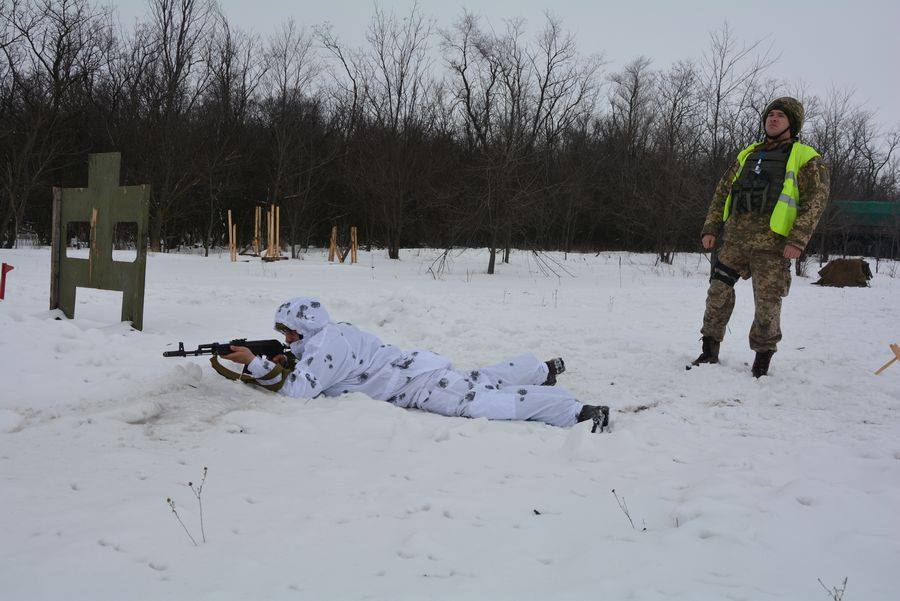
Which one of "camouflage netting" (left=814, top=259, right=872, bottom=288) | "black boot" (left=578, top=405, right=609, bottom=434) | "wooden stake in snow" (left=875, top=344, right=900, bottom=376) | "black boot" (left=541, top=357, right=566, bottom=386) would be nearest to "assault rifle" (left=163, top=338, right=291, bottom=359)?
"black boot" (left=541, top=357, right=566, bottom=386)

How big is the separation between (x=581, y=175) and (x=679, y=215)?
8.70m

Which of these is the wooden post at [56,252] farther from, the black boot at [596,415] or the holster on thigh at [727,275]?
the holster on thigh at [727,275]

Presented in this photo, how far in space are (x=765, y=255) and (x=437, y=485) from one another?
11.5 feet

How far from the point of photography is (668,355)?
5.80 m

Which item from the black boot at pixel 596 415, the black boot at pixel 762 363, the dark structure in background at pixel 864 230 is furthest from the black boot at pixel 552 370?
the dark structure in background at pixel 864 230

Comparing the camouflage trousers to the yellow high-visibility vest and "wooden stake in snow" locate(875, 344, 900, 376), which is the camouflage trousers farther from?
"wooden stake in snow" locate(875, 344, 900, 376)

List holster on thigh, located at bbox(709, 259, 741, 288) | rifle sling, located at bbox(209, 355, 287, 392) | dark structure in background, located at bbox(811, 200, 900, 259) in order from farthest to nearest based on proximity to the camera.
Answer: dark structure in background, located at bbox(811, 200, 900, 259) < holster on thigh, located at bbox(709, 259, 741, 288) < rifle sling, located at bbox(209, 355, 287, 392)

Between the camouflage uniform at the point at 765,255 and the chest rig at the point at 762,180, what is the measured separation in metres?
0.05

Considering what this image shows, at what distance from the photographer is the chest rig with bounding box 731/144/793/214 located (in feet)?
15.8

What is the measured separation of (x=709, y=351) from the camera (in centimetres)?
527

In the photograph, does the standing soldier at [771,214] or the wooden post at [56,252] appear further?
the wooden post at [56,252]

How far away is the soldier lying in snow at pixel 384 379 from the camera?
12.7 ft

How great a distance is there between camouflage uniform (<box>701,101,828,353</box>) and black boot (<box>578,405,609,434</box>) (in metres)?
1.81

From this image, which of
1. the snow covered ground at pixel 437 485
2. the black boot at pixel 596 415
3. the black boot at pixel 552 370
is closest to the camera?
the snow covered ground at pixel 437 485
